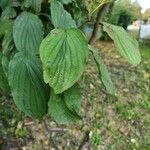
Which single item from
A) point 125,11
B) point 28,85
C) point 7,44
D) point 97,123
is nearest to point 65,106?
point 28,85

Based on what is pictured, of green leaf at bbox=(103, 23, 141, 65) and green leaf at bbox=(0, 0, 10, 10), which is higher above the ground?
green leaf at bbox=(0, 0, 10, 10)

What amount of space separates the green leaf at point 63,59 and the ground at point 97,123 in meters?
1.66

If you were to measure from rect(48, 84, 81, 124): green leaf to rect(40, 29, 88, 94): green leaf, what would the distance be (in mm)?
67

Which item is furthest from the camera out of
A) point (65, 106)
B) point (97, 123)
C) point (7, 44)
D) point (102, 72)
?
point (97, 123)

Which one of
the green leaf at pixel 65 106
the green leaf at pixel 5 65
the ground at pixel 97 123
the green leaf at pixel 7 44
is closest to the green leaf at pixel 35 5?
the green leaf at pixel 7 44

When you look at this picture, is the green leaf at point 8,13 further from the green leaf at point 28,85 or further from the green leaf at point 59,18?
the green leaf at point 28,85

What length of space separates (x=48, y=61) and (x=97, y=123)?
3.10 meters

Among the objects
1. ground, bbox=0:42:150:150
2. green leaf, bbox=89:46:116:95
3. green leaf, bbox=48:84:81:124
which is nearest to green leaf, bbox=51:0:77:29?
green leaf, bbox=89:46:116:95

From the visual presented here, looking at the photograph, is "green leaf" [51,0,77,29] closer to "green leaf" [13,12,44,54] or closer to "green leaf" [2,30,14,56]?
"green leaf" [13,12,44,54]

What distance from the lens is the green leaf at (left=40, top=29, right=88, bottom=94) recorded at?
3.43 feet

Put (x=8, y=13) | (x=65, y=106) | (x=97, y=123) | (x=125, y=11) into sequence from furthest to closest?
(x=125, y=11) < (x=97, y=123) < (x=8, y=13) < (x=65, y=106)

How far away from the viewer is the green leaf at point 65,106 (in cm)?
112

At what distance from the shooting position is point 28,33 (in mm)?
1264

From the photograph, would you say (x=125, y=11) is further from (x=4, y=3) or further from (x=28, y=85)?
(x=28, y=85)
